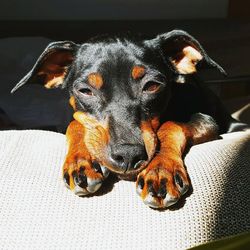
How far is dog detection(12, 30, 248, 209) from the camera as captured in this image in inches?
76.7

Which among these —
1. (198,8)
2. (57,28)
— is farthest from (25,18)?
(198,8)

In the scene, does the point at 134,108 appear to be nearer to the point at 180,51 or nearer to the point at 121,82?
the point at 121,82

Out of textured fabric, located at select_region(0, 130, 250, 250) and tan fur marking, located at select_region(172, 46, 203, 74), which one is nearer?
textured fabric, located at select_region(0, 130, 250, 250)

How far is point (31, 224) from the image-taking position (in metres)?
1.81

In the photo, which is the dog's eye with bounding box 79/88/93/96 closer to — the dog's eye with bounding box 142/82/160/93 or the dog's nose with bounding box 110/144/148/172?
the dog's eye with bounding box 142/82/160/93

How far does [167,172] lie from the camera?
6.29 feet

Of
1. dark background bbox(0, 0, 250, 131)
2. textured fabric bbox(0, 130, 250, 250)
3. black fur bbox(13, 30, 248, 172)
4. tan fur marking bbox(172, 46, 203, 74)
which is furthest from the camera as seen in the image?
dark background bbox(0, 0, 250, 131)

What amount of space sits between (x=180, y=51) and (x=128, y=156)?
1.04 metres

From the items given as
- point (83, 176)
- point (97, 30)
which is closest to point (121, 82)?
point (83, 176)

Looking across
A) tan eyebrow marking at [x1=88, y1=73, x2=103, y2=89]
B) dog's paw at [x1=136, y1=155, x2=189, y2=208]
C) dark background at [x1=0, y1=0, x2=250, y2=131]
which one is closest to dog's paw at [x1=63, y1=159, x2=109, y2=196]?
dog's paw at [x1=136, y1=155, x2=189, y2=208]

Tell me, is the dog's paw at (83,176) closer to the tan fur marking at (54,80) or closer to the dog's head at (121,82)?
the dog's head at (121,82)

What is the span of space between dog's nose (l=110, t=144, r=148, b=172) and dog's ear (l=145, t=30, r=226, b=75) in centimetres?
82

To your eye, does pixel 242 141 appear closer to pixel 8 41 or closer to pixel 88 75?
pixel 88 75

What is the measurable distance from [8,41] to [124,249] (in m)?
3.73
